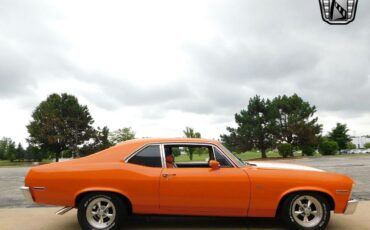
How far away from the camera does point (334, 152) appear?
5534 cm

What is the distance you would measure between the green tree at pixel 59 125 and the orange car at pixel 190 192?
62.4 metres

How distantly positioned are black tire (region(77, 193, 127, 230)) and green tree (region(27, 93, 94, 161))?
6245cm

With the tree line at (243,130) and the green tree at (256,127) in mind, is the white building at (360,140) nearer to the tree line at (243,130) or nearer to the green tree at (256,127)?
the tree line at (243,130)

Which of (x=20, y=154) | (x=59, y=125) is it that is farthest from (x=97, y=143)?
(x=20, y=154)

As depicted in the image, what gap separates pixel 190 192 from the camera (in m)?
6.41

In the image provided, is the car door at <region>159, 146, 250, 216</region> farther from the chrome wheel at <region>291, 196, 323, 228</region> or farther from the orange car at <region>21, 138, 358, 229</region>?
the chrome wheel at <region>291, 196, 323, 228</region>

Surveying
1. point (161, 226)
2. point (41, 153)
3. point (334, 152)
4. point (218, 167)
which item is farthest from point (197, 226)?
point (41, 153)

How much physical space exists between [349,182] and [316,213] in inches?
27.8

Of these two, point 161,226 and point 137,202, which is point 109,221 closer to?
point 137,202

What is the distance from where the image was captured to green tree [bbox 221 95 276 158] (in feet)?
177

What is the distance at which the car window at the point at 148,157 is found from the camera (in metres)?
6.68

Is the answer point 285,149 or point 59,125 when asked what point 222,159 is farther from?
point 59,125

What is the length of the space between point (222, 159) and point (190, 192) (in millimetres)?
772

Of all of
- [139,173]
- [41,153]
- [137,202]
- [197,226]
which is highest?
[41,153]
